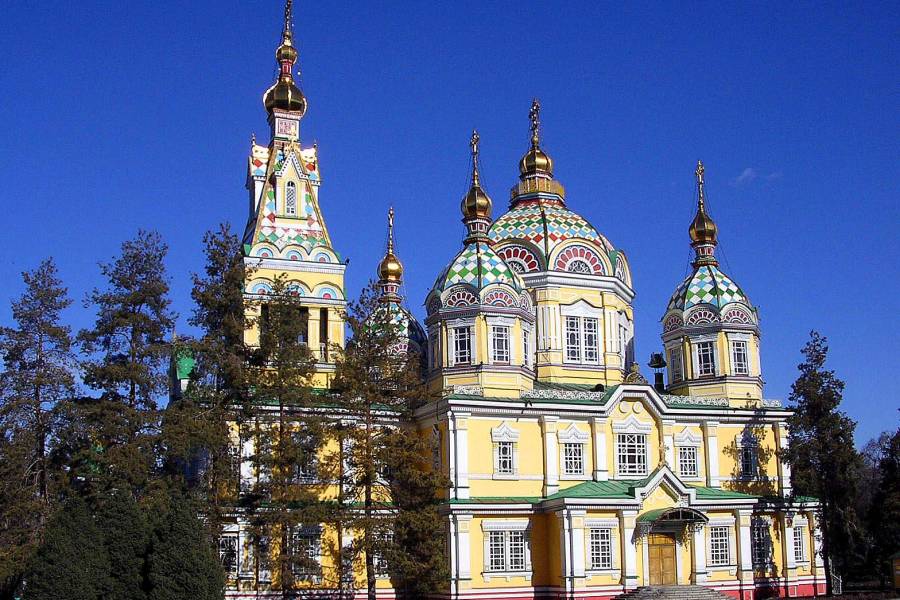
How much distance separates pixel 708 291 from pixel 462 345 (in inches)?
379

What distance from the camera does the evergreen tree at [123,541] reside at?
2509cm

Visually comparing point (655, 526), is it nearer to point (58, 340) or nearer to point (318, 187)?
point (318, 187)

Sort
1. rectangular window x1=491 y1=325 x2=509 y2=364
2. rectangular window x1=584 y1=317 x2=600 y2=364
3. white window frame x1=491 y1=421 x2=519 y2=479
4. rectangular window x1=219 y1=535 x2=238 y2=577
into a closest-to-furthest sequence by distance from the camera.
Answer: rectangular window x1=219 y1=535 x2=238 y2=577 < white window frame x1=491 y1=421 x2=519 y2=479 < rectangular window x1=491 y1=325 x2=509 y2=364 < rectangular window x1=584 y1=317 x2=600 y2=364

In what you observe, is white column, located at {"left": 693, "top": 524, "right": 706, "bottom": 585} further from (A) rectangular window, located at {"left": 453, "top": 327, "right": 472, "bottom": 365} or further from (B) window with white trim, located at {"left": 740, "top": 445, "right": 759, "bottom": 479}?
(A) rectangular window, located at {"left": 453, "top": 327, "right": 472, "bottom": 365}

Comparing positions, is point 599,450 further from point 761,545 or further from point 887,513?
point 887,513

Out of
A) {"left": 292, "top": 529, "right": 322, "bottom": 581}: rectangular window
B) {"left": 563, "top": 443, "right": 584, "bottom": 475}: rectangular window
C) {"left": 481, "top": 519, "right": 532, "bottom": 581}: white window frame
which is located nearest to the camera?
{"left": 292, "top": 529, "right": 322, "bottom": 581}: rectangular window

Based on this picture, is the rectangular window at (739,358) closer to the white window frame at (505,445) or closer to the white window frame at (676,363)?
the white window frame at (676,363)

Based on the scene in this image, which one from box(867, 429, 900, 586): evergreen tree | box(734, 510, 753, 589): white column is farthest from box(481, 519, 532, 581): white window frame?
box(867, 429, 900, 586): evergreen tree

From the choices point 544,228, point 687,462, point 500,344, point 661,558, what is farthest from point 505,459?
point 544,228

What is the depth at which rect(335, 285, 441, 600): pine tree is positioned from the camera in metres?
27.9

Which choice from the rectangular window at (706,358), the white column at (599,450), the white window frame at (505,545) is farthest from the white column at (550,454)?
the rectangular window at (706,358)

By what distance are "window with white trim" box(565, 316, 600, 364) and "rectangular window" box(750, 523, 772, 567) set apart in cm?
750

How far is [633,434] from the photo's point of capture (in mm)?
33094

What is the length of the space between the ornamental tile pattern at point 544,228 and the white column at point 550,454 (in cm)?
702
